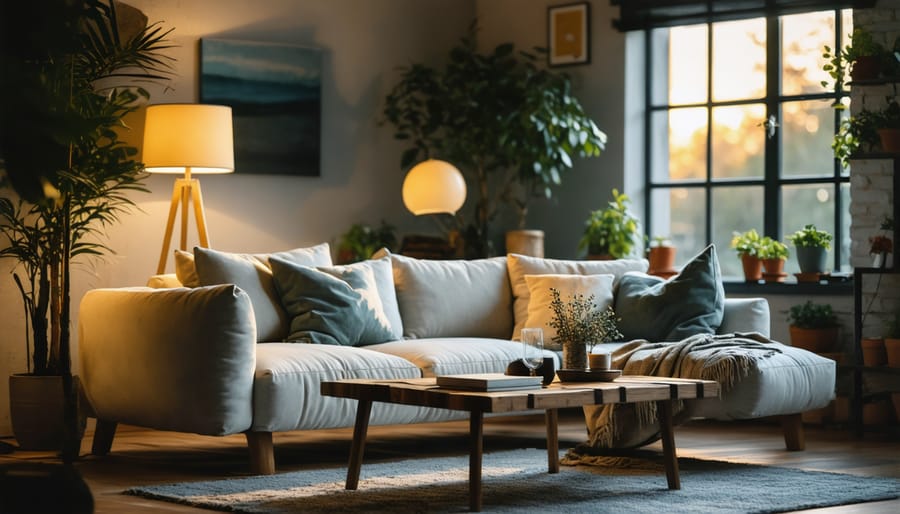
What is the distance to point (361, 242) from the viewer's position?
6754 mm

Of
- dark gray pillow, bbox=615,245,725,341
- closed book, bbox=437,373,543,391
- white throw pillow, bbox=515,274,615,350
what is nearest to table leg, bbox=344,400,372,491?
closed book, bbox=437,373,543,391

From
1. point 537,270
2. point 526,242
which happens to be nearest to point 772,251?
point 526,242

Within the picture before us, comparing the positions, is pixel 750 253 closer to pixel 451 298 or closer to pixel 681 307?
pixel 681 307

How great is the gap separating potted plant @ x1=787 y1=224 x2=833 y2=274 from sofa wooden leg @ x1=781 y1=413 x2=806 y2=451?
4.76 ft

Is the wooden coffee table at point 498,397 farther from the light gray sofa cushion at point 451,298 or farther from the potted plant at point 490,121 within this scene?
the potted plant at point 490,121

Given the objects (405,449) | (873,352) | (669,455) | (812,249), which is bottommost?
(405,449)

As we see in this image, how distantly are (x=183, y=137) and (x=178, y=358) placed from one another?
151 centimetres

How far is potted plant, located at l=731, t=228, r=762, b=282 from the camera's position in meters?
6.46

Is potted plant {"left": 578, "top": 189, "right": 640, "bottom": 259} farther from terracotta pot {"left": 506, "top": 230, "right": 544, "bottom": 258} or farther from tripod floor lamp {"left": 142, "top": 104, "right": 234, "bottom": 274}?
tripod floor lamp {"left": 142, "top": 104, "right": 234, "bottom": 274}

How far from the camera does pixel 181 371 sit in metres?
4.22

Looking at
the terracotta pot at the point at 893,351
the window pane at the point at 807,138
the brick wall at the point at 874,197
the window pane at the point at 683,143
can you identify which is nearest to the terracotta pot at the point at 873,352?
the terracotta pot at the point at 893,351

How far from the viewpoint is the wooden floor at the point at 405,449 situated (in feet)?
14.0

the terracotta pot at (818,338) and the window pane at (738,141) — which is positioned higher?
the window pane at (738,141)

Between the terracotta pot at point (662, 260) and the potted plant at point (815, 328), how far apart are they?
0.87 metres
